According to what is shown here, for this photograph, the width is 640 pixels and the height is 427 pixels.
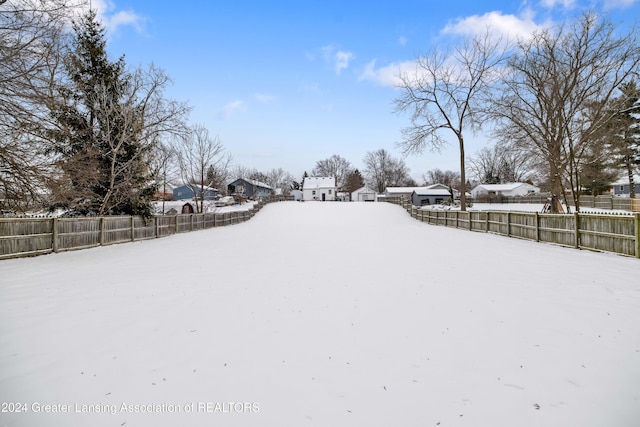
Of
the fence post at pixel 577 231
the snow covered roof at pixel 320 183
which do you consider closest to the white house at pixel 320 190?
the snow covered roof at pixel 320 183

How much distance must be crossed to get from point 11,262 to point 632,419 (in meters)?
13.2

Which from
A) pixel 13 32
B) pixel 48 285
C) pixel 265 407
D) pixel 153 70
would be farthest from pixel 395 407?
pixel 153 70

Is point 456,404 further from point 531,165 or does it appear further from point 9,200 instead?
point 531,165

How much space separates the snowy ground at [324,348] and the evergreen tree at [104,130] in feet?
29.4

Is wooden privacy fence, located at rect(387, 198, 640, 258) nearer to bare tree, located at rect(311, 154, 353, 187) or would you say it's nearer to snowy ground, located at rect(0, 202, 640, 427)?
snowy ground, located at rect(0, 202, 640, 427)

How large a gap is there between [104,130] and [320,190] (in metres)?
49.5

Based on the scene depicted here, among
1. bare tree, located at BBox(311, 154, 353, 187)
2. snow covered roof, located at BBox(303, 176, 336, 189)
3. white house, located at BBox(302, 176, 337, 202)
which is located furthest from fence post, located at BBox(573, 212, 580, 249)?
bare tree, located at BBox(311, 154, 353, 187)

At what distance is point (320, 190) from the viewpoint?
6462 centimetres

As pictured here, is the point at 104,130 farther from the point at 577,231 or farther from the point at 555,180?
A: the point at 555,180

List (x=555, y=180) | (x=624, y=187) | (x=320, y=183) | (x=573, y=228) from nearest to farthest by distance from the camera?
(x=573, y=228)
(x=555, y=180)
(x=624, y=187)
(x=320, y=183)

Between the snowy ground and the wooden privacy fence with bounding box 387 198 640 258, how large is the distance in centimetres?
233

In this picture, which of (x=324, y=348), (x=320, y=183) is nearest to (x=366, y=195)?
(x=320, y=183)

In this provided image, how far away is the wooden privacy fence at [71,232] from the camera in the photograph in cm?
1017

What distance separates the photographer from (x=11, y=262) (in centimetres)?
953
